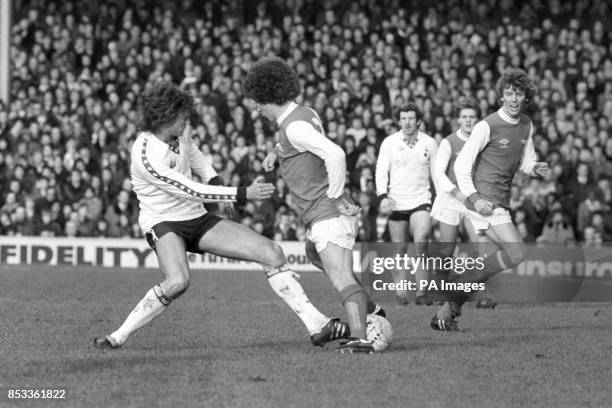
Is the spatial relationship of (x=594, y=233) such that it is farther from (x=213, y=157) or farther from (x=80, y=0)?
(x=80, y=0)

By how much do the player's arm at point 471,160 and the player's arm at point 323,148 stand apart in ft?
7.78

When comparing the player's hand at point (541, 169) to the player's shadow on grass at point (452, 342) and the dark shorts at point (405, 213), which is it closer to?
the player's shadow on grass at point (452, 342)

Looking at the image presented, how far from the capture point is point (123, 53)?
2633 cm

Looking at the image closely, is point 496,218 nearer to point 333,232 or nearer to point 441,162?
point 441,162

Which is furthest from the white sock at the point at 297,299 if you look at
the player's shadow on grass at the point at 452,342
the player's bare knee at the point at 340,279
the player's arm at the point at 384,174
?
the player's arm at the point at 384,174

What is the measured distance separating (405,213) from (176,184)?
5886 mm

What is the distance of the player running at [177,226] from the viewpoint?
9.19m

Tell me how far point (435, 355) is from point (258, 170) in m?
13.2

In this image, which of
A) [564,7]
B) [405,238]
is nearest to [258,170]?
[405,238]

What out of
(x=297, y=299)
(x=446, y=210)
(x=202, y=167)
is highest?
(x=202, y=167)

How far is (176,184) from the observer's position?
9.14 m

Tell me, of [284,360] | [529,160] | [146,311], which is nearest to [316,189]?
[284,360]

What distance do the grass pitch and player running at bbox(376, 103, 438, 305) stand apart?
0.97m

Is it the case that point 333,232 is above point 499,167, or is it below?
below
